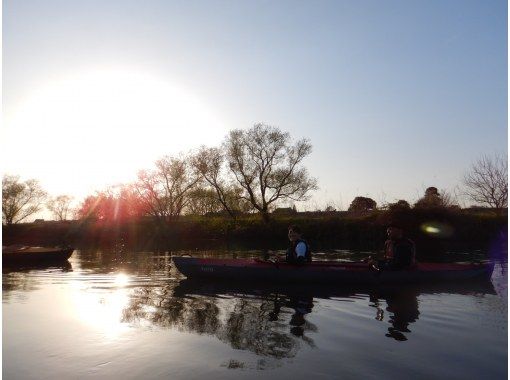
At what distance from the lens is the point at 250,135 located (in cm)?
4556

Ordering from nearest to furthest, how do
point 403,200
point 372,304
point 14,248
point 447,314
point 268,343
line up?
point 268,343 → point 447,314 → point 372,304 → point 14,248 → point 403,200

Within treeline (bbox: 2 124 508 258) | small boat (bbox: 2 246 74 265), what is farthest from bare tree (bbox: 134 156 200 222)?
small boat (bbox: 2 246 74 265)

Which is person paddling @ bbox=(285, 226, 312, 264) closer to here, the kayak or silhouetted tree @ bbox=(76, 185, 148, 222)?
the kayak

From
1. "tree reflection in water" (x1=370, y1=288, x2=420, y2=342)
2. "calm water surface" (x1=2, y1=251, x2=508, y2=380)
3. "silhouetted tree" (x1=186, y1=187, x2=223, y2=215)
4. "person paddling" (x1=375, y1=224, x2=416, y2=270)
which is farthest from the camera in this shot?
"silhouetted tree" (x1=186, y1=187, x2=223, y2=215)

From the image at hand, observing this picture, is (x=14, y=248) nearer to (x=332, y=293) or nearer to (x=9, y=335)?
(x=9, y=335)

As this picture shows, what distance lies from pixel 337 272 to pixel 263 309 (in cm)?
369

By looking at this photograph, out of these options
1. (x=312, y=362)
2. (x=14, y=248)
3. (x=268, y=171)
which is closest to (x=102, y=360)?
(x=312, y=362)

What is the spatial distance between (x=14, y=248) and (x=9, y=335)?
1528 centimetres

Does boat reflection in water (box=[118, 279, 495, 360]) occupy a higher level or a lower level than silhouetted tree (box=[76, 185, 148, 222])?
lower

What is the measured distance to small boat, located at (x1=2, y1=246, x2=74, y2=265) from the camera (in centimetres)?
2114

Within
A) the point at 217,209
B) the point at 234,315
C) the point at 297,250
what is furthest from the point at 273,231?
the point at 234,315

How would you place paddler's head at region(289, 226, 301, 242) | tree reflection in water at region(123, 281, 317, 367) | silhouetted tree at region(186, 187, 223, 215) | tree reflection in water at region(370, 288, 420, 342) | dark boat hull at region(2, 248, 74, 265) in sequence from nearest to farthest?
tree reflection in water at region(123, 281, 317, 367), tree reflection in water at region(370, 288, 420, 342), paddler's head at region(289, 226, 301, 242), dark boat hull at region(2, 248, 74, 265), silhouetted tree at region(186, 187, 223, 215)

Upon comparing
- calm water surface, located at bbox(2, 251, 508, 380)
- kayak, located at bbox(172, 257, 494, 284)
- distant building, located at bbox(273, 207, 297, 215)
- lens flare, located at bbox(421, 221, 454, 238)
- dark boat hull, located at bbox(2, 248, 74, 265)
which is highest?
distant building, located at bbox(273, 207, 297, 215)

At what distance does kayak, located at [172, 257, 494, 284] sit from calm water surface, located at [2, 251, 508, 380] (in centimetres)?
43
